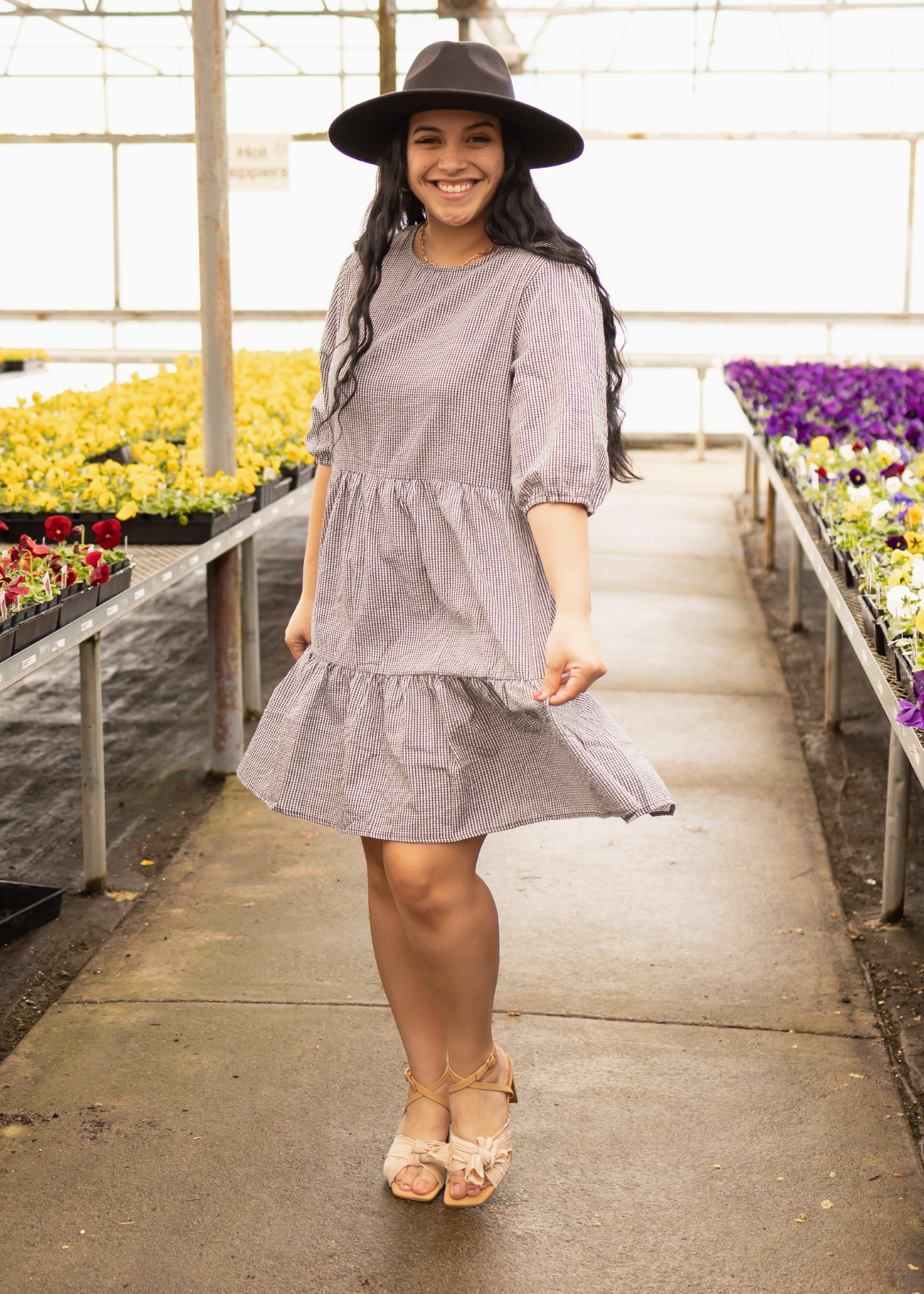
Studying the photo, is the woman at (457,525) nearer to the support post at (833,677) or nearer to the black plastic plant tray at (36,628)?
the black plastic plant tray at (36,628)

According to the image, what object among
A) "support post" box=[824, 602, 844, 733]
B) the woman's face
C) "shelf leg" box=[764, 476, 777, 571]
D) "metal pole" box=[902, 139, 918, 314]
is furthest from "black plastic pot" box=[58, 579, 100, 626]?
"metal pole" box=[902, 139, 918, 314]

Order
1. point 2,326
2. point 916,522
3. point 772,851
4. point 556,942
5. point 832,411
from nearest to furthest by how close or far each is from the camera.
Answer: point 556,942
point 916,522
point 772,851
point 832,411
point 2,326

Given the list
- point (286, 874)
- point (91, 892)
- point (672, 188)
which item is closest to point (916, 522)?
point (286, 874)

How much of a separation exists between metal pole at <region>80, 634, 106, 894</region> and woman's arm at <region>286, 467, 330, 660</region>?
3.45 ft

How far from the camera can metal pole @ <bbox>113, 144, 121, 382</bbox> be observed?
11.7 m

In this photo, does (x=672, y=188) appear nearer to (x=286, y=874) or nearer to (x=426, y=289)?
(x=286, y=874)

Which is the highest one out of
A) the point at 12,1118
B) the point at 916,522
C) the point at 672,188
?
the point at 672,188

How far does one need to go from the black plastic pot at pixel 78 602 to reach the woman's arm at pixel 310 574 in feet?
2.80

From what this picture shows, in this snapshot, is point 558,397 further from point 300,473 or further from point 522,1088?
point 300,473

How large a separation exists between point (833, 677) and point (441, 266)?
8.75 ft

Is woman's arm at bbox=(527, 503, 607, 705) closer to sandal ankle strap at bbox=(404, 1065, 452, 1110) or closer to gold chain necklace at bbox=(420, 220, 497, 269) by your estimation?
gold chain necklace at bbox=(420, 220, 497, 269)

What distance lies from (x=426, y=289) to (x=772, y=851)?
198 centimetres

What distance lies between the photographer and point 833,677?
4.17 m

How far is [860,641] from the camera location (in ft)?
9.48
